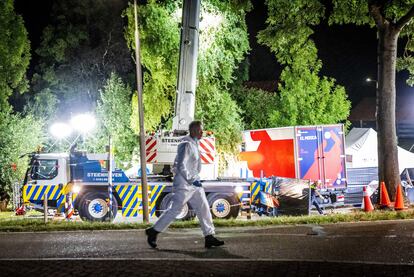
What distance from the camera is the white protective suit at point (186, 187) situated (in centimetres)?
767

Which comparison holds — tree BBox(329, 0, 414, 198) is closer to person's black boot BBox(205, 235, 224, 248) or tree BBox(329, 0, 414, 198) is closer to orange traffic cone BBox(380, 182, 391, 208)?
orange traffic cone BBox(380, 182, 391, 208)

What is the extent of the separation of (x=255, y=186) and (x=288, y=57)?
5297 millimetres

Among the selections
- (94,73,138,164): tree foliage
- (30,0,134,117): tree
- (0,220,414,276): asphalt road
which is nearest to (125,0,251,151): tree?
(94,73,138,164): tree foliage

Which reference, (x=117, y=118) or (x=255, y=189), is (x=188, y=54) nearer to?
(x=255, y=189)

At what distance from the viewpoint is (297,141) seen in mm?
19812

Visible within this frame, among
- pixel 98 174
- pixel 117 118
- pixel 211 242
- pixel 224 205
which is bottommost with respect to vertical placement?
pixel 211 242

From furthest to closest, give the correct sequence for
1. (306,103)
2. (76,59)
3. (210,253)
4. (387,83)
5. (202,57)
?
(306,103), (76,59), (202,57), (387,83), (210,253)

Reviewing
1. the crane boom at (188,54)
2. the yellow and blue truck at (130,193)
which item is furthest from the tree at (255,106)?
the crane boom at (188,54)

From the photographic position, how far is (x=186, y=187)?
25.2 feet

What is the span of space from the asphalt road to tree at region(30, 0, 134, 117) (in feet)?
92.3

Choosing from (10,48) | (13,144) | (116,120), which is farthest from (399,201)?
(10,48)

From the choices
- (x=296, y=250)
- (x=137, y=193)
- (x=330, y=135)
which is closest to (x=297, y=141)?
(x=330, y=135)

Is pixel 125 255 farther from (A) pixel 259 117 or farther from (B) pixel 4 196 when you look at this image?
(A) pixel 259 117

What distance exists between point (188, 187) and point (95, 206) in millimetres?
9275
